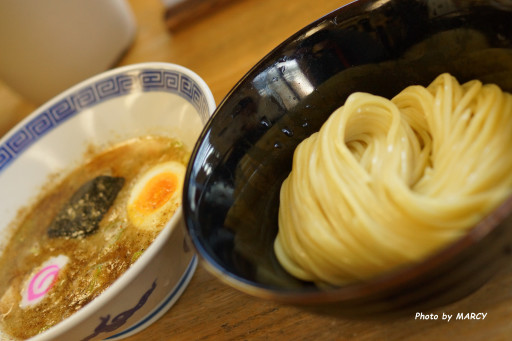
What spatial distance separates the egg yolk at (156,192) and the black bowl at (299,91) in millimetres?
540

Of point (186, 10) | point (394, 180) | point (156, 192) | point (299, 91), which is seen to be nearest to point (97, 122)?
point (156, 192)

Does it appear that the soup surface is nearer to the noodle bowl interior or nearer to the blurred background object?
the noodle bowl interior

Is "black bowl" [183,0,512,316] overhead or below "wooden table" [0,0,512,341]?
overhead

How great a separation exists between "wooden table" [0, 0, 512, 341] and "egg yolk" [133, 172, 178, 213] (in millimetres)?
368

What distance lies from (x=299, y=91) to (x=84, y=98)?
1.15 meters

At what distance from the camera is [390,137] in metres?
1.01

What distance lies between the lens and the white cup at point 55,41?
2.12m

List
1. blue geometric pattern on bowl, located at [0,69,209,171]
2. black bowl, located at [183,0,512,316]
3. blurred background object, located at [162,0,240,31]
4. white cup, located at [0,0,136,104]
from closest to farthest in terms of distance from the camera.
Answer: black bowl, located at [183,0,512,316]
blue geometric pattern on bowl, located at [0,69,209,171]
white cup, located at [0,0,136,104]
blurred background object, located at [162,0,240,31]

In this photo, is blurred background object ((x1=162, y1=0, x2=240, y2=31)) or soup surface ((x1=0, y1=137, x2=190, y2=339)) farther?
Result: blurred background object ((x1=162, y1=0, x2=240, y2=31))

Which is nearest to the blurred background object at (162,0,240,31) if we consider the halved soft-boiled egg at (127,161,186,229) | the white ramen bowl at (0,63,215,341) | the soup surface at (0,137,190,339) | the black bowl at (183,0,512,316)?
the white ramen bowl at (0,63,215,341)

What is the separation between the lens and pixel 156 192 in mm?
1650

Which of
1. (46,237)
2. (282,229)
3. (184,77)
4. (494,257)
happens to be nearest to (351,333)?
(282,229)

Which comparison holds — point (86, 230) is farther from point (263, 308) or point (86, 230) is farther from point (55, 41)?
point (55, 41)

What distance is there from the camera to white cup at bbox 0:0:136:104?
2.12 meters
